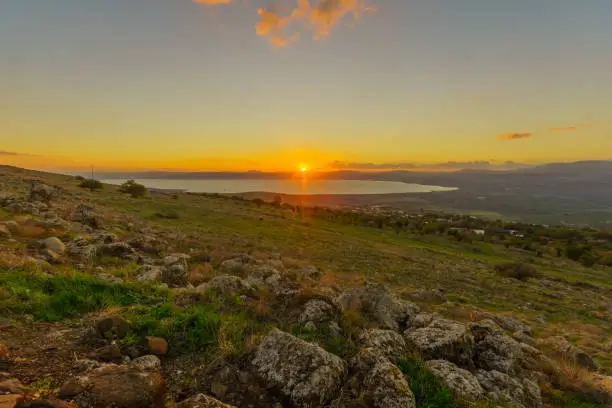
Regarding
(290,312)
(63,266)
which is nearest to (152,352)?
(290,312)

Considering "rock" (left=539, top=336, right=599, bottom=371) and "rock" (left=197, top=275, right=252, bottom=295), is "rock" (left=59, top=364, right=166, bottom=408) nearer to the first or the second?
"rock" (left=197, top=275, right=252, bottom=295)

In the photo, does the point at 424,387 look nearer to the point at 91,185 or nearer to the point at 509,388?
the point at 509,388

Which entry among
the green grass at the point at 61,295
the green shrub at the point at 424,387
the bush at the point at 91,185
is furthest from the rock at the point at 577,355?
the bush at the point at 91,185

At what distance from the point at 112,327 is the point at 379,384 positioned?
482 cm

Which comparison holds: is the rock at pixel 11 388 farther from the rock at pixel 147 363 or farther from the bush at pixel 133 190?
the bush at pixel 133 190

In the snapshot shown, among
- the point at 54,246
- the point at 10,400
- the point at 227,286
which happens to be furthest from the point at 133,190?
the point at 10,400

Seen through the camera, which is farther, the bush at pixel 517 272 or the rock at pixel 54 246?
the bush at pixel 517 272

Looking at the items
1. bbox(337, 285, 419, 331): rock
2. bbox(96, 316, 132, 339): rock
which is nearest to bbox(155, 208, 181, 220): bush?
bbox(337, 285, 419, 331): rock

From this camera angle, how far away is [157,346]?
5512 millimetres

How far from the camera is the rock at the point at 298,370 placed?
4.66 metres

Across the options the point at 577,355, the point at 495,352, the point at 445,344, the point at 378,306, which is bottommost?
the point at 577,355

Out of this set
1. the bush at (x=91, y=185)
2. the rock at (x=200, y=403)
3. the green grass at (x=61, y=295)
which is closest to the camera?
the rock at (x=200, y=403)

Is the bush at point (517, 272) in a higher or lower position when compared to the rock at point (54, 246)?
lower

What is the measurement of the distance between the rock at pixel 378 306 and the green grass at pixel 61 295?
5.09 m
